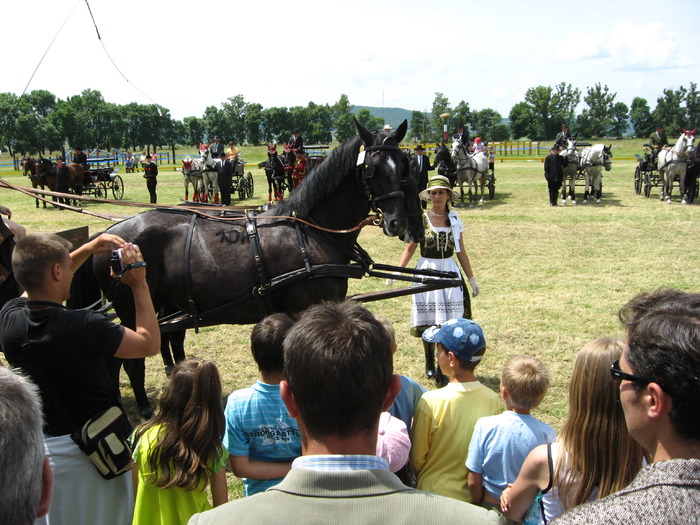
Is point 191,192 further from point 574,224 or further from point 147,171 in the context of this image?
point 574,224

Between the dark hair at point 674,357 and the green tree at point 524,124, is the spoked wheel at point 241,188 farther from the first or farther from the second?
the green tree at point 524,124

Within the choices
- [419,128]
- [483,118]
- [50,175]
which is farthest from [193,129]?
[50,175]

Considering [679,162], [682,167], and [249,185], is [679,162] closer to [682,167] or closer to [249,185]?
[682,167]

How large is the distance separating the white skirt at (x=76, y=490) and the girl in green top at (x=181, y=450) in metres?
0.17

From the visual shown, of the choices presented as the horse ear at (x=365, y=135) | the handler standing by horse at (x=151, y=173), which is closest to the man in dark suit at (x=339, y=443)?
the horse ear at (x=365, y=135)

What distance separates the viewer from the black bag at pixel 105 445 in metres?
2.44

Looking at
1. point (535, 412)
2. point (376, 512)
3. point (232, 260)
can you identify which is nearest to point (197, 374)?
point (376, 512)

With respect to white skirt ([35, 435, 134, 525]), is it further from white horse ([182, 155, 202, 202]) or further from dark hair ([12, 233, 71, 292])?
white horse ([182, 155, 202, 202])

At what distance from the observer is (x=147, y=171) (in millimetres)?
20219

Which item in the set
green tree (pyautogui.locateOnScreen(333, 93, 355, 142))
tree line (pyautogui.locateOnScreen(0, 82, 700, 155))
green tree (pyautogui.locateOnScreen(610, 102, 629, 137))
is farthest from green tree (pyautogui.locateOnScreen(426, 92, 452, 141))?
green tree (pyautogui.locateOnScreen(610, 102, 629, 137))

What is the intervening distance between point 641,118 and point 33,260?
10881cm

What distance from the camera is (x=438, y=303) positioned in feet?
17.4

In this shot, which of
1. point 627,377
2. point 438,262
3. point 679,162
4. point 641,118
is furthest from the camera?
point 641,118

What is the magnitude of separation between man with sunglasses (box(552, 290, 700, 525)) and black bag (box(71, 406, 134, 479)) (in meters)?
2.06
